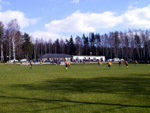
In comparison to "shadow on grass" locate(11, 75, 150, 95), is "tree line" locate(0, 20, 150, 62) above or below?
above

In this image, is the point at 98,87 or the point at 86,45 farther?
the point at 86,45

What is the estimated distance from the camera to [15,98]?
8.78 metres

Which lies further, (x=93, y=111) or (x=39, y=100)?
(x=39, y=100)

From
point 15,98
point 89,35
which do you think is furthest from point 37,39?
point 15,98

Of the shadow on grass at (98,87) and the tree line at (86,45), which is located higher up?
the tree line at (86,45)

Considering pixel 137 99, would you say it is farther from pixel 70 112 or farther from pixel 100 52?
pixel 100 52

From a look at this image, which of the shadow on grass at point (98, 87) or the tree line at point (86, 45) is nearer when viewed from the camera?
the shadow on grass at point (98, 87)

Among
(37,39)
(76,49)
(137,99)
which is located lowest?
(137,99)

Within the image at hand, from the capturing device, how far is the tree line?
71.7m

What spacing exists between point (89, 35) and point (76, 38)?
404 inches

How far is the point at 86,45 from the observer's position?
117 meters

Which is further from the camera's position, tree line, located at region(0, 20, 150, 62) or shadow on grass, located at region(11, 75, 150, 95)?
tree line, located at region(0, 20, 150, 62)

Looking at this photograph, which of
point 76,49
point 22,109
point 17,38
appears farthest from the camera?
point 76,49

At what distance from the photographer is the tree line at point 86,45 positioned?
71738 millimetres
